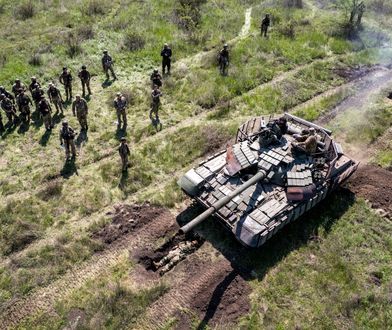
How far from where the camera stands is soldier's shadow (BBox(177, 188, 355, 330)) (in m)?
14.4

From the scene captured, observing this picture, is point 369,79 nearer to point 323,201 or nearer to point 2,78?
point 323,201

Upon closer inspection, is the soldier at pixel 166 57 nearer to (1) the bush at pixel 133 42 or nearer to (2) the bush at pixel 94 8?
(1) the bush at pixel 133 42

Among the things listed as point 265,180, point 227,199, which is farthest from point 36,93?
point 265,180

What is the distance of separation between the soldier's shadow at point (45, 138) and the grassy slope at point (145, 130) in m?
0.13

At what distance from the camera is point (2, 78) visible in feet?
77.7

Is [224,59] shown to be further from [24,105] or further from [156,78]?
[24,105]

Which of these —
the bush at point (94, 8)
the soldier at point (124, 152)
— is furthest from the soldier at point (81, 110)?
the bush at point (94, 8)

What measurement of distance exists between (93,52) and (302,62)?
12159mm

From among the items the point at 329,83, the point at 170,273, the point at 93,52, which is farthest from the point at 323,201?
the point at 93,52

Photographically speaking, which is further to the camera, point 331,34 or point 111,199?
point 331,34

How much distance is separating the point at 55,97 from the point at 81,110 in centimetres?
196

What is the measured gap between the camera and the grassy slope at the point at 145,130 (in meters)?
14.3

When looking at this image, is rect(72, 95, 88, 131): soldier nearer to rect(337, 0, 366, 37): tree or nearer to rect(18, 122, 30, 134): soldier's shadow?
rect(18, 122, 30, 134): soldier's shadow

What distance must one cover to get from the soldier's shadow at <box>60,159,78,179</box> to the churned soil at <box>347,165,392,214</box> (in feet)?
35.7
